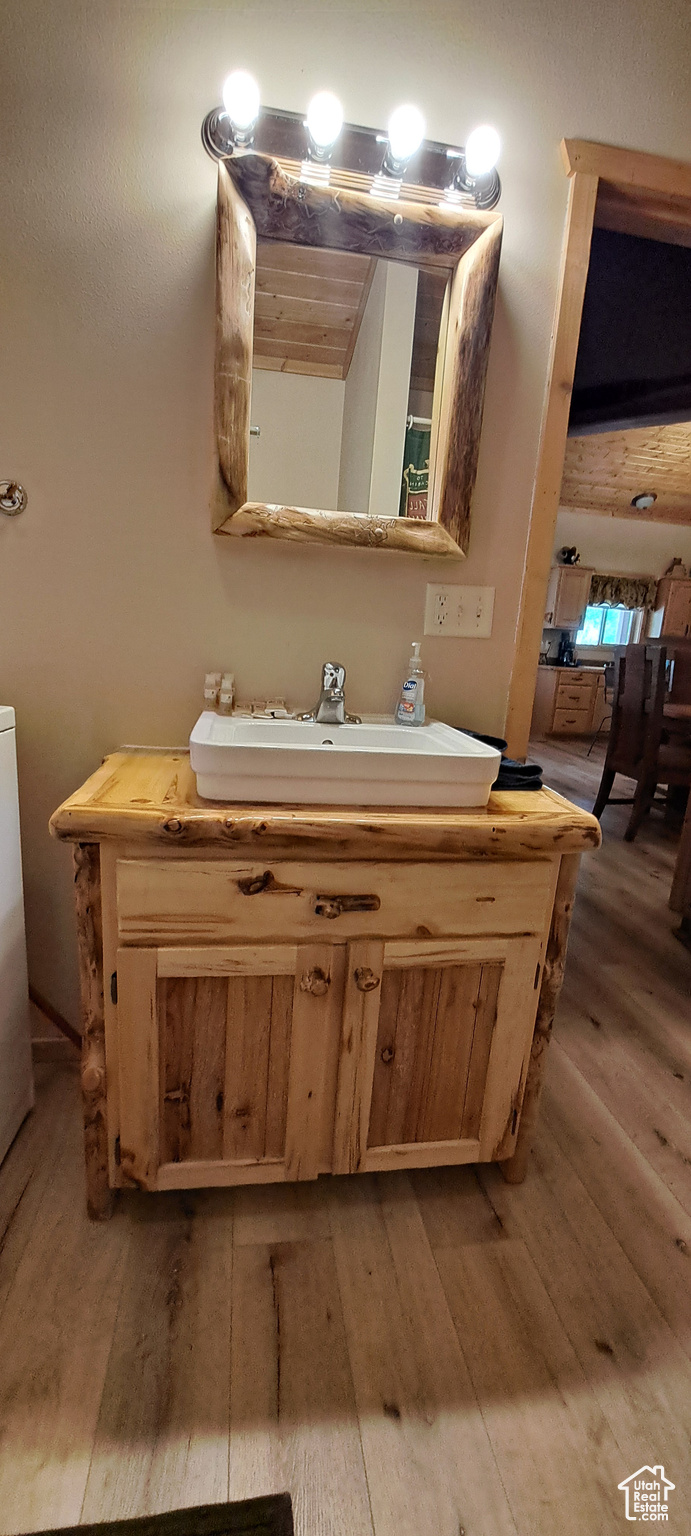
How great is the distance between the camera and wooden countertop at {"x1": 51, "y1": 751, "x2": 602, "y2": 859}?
0.97 m

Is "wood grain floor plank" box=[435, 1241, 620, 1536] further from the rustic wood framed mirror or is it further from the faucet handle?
the rustic wood framed mirror

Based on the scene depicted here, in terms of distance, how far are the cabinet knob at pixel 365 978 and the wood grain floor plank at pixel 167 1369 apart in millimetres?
564

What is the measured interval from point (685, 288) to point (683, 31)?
0.95 metres

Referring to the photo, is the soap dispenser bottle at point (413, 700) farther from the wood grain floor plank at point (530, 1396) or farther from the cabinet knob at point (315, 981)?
the wood grain floor plank at point (530, 1396)

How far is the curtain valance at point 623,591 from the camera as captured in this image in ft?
24.5

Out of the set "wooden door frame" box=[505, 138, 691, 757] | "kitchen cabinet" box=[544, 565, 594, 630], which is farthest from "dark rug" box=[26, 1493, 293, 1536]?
"kitchen cabinet" box=[544, 565, 594, 630]

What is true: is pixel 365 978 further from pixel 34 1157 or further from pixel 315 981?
pixel 34 1157

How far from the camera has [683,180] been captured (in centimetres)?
137

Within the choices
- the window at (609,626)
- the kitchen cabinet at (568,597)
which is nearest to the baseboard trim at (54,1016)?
the kitchen cabinet at (568,597)

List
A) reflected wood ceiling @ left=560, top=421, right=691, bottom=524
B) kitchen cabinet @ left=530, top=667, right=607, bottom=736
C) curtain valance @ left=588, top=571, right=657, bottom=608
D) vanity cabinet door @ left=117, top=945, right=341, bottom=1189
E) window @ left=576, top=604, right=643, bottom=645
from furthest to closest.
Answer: window @ left=576, top=604, right=643, bottom=645
curtain valance @ left=588, top=571, right=657, bottom=608
kitchen cabinet @ left=530, top=667, right=607, bottom=736
reflected wood ceiling @ left=560, top=421, right=691, bottom=524
vanity cabinet door @ left=117, top=945, right=341, bottom=1189

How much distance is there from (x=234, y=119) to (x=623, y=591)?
23.8ft

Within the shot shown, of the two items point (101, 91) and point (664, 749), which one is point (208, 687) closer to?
point (101, 91)

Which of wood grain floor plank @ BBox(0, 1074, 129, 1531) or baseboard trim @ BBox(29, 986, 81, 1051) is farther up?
baseboard trim @ BBox(29, 986, 81, 1051)

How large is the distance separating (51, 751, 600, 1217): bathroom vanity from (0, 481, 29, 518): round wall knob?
0.57 m
